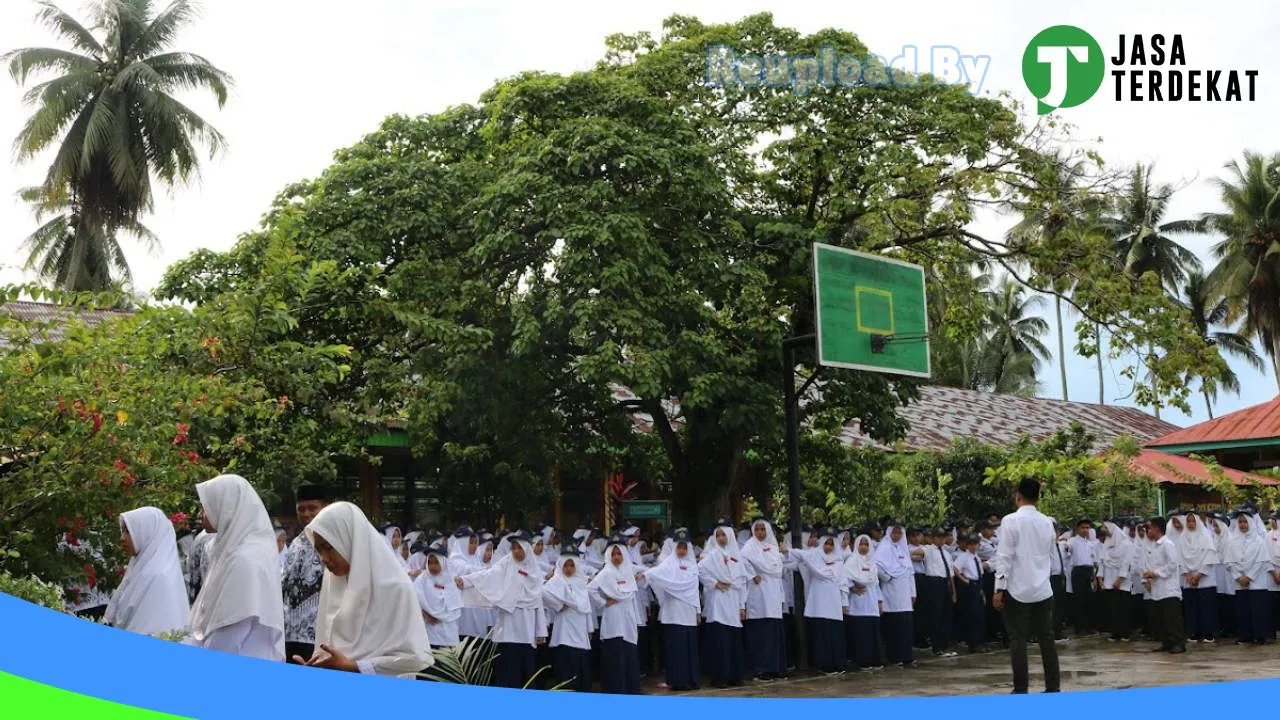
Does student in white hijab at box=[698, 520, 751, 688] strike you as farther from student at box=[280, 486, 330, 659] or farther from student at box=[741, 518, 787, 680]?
student at box=[280, 486, 330, 659]

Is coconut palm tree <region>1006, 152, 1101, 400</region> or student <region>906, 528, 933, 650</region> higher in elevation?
coconut palm tree <region>1006, 152, 1101, 400</region>

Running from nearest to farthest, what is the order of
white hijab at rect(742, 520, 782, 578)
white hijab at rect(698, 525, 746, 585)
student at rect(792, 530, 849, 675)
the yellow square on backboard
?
white hijab at rect(698, 525, 746, 585) < white hijab at rect(742, 520, 782, 578) < student at rect(792, 530, 849, 675) < the yellow square on backboard

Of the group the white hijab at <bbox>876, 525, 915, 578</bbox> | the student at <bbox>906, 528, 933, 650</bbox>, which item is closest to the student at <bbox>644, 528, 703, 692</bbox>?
the white hijab at <bbox>876, 525, 915, 578</bbox>

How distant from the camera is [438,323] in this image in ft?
49.4

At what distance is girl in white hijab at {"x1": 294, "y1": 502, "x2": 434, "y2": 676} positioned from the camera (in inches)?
195

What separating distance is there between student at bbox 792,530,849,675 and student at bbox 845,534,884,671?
0.72 feet

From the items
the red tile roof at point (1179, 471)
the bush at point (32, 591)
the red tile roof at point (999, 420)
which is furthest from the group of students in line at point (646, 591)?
the red tile roof at point (999, 420)

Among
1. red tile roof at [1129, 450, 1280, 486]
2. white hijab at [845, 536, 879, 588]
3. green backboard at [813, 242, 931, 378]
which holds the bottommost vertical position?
white hijab at [845, 536, 879, 588]

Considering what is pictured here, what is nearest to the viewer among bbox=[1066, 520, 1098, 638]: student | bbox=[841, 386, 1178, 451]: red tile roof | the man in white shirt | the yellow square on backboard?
the man in white shirt

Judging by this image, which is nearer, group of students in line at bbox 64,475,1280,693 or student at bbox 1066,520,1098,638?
group of students in line at bbox 64,475,1280,693

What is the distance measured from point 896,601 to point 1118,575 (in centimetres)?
358

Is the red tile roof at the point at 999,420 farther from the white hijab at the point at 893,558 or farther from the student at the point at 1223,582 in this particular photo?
the white hijab at the point at 893,558

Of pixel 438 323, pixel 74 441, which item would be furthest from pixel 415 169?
pixel 74 441

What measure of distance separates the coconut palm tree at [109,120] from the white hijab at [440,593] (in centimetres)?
1599
